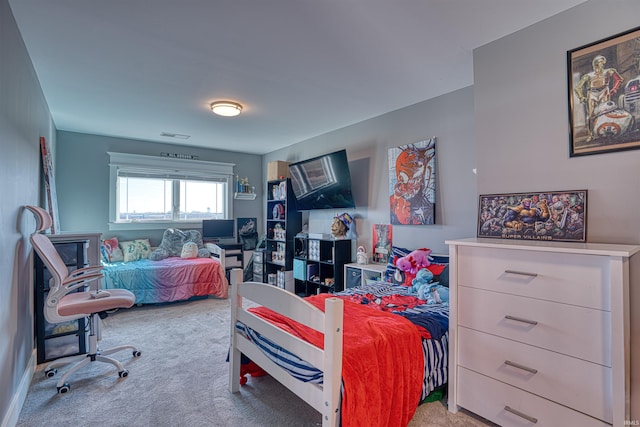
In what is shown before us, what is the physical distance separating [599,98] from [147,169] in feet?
18.5

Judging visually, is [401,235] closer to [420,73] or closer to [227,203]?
[420,73]

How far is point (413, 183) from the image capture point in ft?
11.0

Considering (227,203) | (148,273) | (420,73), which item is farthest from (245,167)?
(420,73)

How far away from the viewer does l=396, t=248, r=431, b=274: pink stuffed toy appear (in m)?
2.91

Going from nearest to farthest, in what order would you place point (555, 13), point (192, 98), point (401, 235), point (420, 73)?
point (555, 13) → point (420, 73) → point (192, 98) → point (401, 235)

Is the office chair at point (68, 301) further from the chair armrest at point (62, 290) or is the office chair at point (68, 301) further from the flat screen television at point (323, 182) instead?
the flat screen television at point (323, 182)

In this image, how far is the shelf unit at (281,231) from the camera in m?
4.82

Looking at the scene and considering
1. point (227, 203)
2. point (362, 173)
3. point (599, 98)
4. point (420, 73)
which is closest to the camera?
point (599, 98)

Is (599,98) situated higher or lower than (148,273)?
higher

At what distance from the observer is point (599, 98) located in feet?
5.56

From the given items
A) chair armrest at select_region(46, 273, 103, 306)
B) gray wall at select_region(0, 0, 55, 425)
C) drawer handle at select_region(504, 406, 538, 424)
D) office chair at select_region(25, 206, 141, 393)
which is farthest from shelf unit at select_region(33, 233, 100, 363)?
drawer handle at select_region(504, 406, 538, 424)

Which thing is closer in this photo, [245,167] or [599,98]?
[599,98]

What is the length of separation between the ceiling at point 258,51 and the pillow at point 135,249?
198 centimetres

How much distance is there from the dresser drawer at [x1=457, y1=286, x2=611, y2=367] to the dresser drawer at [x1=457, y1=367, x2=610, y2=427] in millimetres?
277
